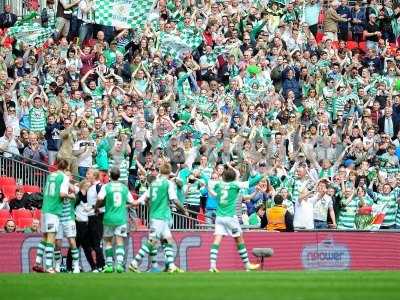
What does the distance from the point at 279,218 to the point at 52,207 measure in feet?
22.4

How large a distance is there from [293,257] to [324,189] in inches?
120

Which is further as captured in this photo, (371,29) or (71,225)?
(371,29)

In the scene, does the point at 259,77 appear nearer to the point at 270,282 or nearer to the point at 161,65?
the point at 161,65

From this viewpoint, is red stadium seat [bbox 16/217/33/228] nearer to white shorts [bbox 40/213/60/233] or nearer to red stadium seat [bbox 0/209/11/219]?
red stadium seat [bbox 0/209/11/219]

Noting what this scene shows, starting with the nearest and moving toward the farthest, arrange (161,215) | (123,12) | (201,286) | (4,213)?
1. (201,286)
2. (161,215)
3. (4,213)
4. (123,12)

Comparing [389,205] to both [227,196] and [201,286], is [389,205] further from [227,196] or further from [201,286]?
[201,286]

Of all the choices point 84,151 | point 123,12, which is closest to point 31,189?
point 84,151

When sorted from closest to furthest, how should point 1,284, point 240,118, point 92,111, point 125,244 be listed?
point 1,284
point 125,244
point 92,111
point 240,118

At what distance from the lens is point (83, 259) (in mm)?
31578

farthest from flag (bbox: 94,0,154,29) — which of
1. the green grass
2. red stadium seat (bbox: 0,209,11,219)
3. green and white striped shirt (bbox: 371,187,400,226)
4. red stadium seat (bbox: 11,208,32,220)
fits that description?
the green grass

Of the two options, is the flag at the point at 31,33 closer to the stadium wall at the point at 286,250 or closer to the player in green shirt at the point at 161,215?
the stadium wall at the point at 286,250

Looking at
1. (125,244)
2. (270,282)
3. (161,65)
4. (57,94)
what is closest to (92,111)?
(57,94)

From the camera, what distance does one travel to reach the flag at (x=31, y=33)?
37875 millimetres

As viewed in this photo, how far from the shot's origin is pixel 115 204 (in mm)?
28781
